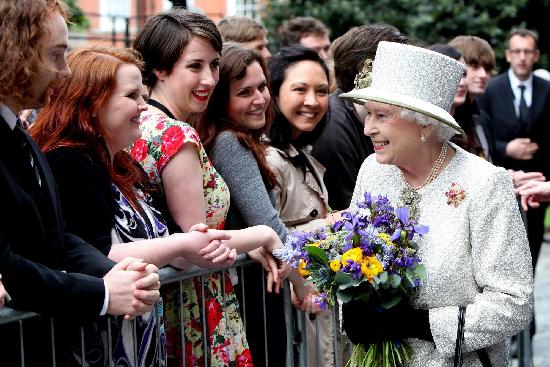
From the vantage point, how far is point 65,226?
3.65 meters

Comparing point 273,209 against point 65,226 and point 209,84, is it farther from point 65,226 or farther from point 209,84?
point 65,226

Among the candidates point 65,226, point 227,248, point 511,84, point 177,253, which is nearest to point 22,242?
point 65,226

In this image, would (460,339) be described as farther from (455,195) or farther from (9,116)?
(9,116)

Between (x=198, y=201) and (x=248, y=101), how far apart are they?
0.84m

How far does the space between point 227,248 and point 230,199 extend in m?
0.73

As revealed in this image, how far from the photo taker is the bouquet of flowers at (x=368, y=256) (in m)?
3.72

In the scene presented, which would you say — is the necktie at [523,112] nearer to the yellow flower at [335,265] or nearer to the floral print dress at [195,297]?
the floral print dress at [195,297]

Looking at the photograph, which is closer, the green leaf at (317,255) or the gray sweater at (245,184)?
the green leaf at (317,255)

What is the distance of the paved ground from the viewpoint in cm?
843

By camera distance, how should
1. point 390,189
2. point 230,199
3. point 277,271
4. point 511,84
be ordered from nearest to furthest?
point 390,189 < point 277,271 < point 230,199 < point 511,84

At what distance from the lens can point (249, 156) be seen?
4793mm

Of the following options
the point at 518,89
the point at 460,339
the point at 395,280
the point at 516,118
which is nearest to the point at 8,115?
the point at 395,280

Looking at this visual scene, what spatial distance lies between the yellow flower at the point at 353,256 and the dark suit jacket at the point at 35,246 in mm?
868

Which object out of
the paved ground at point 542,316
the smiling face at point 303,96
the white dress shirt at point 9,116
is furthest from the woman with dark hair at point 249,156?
the paved ground at point 542,316
